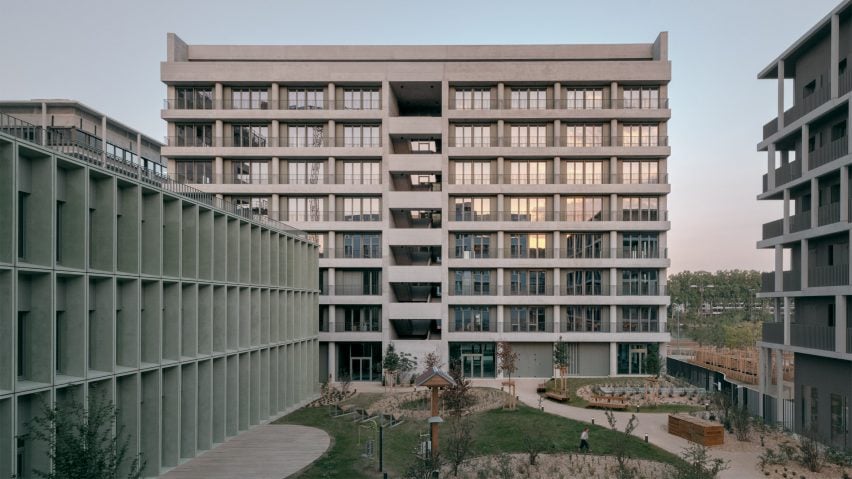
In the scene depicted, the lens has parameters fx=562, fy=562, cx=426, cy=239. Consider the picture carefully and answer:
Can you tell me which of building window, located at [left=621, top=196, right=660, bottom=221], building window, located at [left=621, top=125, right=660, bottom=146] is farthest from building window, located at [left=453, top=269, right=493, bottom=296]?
building window, located at [left=621, top=125, right=660, bottom=146]

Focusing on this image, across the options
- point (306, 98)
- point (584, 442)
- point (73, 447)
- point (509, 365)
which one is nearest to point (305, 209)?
point (306, 98)

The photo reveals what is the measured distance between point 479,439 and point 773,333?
60.0 feet

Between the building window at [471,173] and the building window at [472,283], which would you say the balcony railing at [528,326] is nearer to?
the building window at [472,283]

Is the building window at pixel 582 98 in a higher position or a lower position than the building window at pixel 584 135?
higher

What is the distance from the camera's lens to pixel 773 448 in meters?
26.0

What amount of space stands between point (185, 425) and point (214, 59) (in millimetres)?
40091

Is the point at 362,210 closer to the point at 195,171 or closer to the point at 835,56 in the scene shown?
the point at 195,171

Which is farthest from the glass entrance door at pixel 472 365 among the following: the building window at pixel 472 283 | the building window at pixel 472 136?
the building window at pixel 472 136

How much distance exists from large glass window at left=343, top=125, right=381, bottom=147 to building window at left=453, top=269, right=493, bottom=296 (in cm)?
1433

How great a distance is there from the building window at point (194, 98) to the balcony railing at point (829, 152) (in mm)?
46342

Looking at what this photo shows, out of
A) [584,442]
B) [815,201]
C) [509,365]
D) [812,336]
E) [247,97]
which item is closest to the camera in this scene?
[584,442]

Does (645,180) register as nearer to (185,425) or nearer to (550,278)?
(550,278)

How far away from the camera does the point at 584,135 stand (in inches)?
2047

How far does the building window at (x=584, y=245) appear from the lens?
51.3 metres
